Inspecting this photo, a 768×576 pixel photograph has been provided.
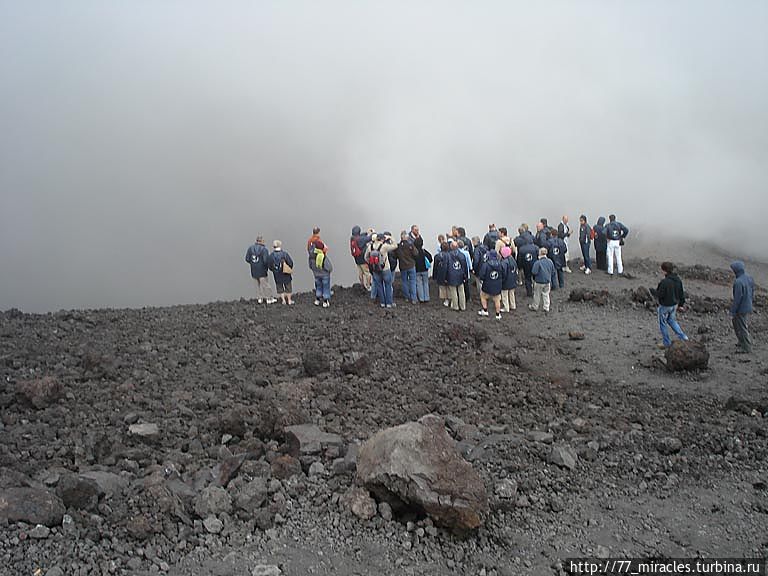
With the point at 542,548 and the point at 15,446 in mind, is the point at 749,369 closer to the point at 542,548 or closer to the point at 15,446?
the point at 542,548

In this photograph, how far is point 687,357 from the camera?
32.6 ft

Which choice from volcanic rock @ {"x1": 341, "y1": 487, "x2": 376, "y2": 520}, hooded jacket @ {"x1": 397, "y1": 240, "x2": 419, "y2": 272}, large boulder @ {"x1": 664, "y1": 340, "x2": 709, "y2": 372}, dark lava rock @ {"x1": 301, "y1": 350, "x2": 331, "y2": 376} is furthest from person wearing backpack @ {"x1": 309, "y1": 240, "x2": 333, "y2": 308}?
volcanic rock @ {"x1": 341, "y1": 487, "x2": 376, "y2": 520}

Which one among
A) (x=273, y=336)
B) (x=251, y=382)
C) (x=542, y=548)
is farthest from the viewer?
(x=273, y=336)

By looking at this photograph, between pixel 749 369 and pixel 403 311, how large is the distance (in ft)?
24.0

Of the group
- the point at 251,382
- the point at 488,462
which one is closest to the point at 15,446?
the point at 251,382

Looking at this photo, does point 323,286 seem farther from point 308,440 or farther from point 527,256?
point 308,440

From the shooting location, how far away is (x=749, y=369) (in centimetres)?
1003

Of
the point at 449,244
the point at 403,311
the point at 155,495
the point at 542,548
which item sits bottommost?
the point at 542,548

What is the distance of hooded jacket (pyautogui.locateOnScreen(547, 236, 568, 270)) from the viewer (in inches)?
664

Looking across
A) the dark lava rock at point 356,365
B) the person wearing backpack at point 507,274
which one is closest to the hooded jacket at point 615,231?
the person wearing backpack at point 507,274

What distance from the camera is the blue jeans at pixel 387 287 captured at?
14.7 meters

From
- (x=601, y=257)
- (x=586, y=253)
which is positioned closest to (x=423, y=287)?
(x=586, y=253)

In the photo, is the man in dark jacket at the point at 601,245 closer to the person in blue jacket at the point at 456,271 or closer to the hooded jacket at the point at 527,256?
the hooded jacket at the point at 527,256

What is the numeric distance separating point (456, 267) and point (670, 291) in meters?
5.15
